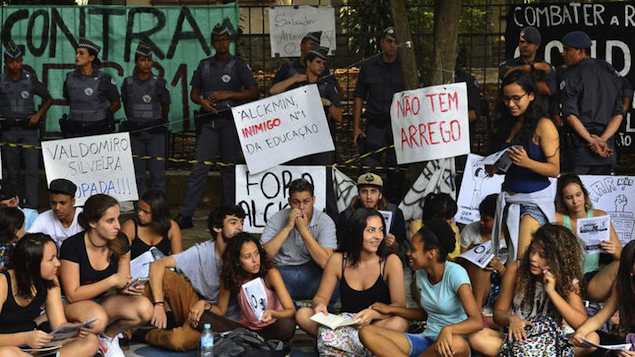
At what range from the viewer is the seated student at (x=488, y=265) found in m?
9.39

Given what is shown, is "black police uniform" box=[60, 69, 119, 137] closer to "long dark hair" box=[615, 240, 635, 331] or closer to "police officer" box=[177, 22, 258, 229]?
"police officer" box=[177, 22, 258, 229]

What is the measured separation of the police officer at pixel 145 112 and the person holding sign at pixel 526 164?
187 inches

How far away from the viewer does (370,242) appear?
9180 mm

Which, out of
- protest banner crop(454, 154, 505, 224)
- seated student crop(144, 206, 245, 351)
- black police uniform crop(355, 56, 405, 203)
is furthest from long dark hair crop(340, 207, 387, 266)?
black police uniform crop(355, 56, 405, 203)

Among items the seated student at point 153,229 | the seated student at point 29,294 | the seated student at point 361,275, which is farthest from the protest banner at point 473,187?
the seated student at point 29,294

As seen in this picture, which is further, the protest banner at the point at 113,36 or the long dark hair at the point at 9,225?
the protest banner at the point at 113,36

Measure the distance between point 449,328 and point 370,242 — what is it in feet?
3.02

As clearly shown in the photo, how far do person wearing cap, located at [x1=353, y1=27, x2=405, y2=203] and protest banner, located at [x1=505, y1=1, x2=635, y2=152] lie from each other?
1.36 metres

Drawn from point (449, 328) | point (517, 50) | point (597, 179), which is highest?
point (517, 50)

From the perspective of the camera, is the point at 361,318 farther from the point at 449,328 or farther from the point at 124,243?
the point at 124,243

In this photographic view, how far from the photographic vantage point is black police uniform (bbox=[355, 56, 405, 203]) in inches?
499

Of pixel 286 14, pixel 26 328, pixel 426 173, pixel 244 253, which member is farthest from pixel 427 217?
pixel 286 14

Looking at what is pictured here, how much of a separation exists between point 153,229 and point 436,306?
8.26 feet

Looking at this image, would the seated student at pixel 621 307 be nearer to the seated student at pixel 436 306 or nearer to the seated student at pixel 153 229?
the seated student at pixel 436 306
